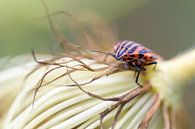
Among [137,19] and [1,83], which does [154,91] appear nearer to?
[1,83]

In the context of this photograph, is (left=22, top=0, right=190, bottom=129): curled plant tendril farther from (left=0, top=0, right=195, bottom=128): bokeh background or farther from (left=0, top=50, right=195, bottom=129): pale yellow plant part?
(left=0, top=0, right=195, bottom=128): bokeh background

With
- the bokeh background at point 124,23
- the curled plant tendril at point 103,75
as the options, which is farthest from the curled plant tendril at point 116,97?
the bokeh background at point 124,23

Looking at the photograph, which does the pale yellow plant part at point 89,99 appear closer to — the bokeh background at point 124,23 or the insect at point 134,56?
the insect at point 134,56

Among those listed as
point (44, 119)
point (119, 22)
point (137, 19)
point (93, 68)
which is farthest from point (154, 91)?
point (137, 19)

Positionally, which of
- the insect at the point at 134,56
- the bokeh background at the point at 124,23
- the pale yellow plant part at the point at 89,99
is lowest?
the bokeh background at the point at 124,23

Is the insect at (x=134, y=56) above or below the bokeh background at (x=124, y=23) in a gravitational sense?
above

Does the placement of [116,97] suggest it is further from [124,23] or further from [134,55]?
[124,23]

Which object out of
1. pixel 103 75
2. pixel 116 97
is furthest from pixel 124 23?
pixel 116 97
